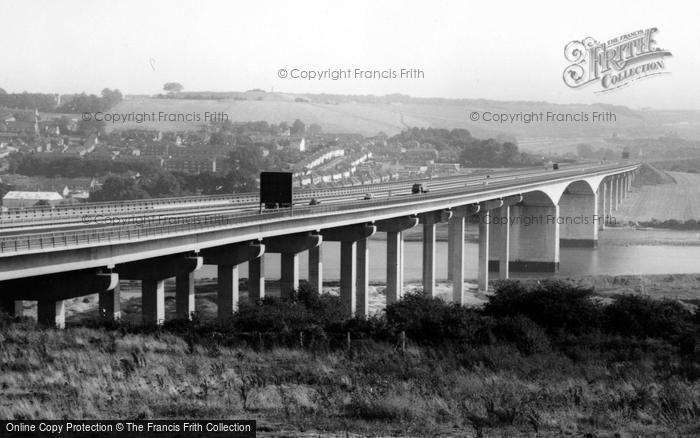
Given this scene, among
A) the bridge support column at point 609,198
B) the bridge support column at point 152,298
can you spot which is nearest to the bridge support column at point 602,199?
the bridge support column at point 609,198

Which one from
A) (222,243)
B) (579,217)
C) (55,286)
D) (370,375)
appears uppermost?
(222,243)

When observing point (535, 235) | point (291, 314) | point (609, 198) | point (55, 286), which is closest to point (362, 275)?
point (291, 314)

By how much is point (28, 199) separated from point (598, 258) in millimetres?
49344

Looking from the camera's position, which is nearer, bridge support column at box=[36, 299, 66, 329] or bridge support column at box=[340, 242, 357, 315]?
bridge support column at box=[36, 299, 66, 329]

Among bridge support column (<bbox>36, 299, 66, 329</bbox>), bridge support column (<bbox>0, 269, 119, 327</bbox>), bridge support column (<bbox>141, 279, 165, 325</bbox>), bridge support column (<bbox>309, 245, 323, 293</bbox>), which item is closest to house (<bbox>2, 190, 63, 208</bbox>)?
bridge support column (<bbox>309, 245, 323, 293</bbox>)

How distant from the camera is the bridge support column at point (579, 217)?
111500 millimetres

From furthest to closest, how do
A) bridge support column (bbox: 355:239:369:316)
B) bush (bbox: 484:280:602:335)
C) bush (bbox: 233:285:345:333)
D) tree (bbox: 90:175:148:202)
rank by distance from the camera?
tree (bbox: 90:175:148:202) < bridge support column (bbox: 355:239:369:316) < bush (bbox: 484:280:602:335) < bush (bbox: 233:285:345:333)

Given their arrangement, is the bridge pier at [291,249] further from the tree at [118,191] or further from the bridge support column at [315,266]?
the tree at [118,191]

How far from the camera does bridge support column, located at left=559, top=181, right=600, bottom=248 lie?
4390 inches

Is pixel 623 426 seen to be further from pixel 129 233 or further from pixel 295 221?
pixel 295 221

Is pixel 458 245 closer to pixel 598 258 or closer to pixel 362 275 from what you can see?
pixel 362 275

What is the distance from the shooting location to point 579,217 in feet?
377

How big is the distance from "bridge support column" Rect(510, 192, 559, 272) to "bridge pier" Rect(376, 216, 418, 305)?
1279 inches

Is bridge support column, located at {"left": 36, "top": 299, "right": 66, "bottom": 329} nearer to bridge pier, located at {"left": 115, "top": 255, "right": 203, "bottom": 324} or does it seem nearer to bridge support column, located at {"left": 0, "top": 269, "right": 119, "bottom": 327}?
bridge support column, located at {"left": 0, "top": 269, "right": 119, "bottom": 327}
